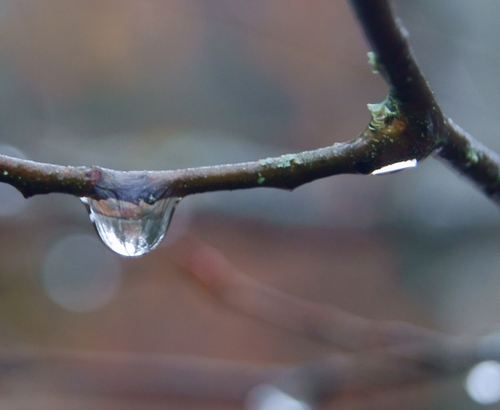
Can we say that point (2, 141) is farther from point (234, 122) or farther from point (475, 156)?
point (475, 156)

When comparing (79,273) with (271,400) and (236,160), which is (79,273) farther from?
(271,400)

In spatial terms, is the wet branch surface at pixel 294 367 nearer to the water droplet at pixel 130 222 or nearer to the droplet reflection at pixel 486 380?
the droplet reflection at pixel 486 380

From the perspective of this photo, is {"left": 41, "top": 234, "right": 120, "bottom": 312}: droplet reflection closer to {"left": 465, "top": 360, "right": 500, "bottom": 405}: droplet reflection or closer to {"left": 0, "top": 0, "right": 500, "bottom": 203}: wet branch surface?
{"left": 465, "top": 360, "right": 500, "bottom": 405}: droplet reflection

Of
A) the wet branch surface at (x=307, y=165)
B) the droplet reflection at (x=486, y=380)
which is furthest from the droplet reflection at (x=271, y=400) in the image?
the wet branch surface at (x=307, y=165)

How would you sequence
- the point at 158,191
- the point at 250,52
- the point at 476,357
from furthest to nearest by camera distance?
the point at 250,52, the point at 476,357, the point at 158,191

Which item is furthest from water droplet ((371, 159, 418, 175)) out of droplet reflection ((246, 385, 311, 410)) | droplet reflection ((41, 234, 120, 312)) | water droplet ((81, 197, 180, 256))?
droplet reflection ((41, 234, 120, 312))

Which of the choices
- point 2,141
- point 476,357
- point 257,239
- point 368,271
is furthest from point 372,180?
point 2,141
